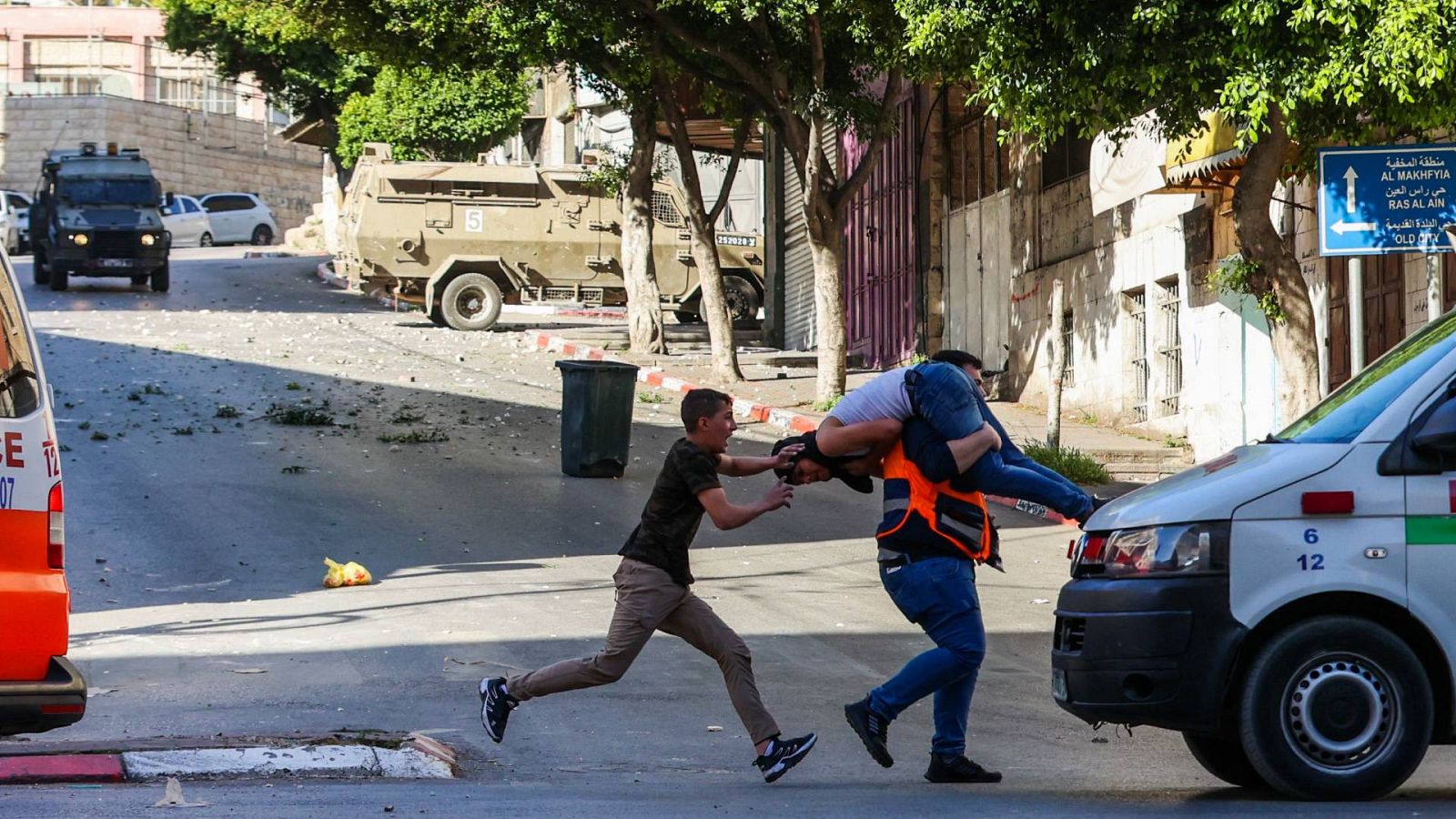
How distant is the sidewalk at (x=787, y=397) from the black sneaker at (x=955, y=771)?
8.36 meters

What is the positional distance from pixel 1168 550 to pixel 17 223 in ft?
164

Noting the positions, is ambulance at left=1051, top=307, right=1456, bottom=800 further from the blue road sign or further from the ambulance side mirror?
the blue road sign

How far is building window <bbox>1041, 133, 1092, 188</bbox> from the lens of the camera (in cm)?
2344

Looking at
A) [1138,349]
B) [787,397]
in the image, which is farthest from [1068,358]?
[787,397]

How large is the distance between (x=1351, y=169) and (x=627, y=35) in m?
13.0

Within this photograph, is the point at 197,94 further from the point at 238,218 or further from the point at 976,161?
the point at 976,161

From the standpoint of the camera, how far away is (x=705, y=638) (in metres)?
7.63

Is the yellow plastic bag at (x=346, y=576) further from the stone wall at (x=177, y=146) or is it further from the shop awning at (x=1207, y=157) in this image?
the stone wall at (x=177, y=146)

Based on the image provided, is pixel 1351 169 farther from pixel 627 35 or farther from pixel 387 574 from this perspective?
pixel 627 35

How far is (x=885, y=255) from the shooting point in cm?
3061

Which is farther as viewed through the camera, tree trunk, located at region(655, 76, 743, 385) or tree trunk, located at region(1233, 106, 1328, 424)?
tree trunk, located at region(655, 76, 743, 385)

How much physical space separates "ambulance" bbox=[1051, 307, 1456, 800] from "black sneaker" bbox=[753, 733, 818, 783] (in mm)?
1240

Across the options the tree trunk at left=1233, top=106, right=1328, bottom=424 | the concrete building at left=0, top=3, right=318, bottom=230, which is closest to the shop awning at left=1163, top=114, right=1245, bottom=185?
the tree trunk at left=1233, top=106, right=1328, bottom=424

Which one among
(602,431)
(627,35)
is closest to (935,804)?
(602,431)
